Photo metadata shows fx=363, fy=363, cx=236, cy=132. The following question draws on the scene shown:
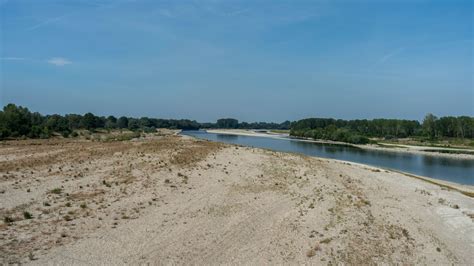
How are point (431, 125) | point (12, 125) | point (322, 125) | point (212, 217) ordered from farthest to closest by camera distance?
point (322, 125)
point (431, 125)
point (12, 125)
point (212, 217)

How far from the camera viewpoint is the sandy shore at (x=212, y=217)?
12031 mm

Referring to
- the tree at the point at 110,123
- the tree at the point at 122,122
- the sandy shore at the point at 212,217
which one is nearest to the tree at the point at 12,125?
the sandy shore at the point at 212,217

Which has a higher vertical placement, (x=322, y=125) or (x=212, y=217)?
(x=322, y=125)

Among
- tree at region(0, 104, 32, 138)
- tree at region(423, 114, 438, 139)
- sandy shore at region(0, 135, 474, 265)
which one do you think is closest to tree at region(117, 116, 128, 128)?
tree at region(0, 104, 32, 138)

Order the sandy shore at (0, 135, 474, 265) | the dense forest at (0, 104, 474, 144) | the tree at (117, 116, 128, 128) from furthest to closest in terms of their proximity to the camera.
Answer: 1. the tree at (117, 116, 128, 128)
2. the dense forest at (0, 104, 474, 144)
3. the sandy shore at (0, 135, 474, 265)

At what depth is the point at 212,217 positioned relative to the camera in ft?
53.1

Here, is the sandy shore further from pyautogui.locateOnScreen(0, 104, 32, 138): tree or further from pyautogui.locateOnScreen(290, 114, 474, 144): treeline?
pyautogui.locateOnScreen(290, 114, 474, 144): treeline

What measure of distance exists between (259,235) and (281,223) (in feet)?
6.38

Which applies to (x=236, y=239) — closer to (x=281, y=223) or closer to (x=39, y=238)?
(x=281, y=223)

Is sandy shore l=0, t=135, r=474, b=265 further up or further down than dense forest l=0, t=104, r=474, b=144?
further down

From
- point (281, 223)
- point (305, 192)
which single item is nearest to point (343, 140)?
point (305, 192)

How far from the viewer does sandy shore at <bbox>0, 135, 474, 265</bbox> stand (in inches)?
474

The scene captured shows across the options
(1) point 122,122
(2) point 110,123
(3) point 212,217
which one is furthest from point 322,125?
(3) point 212,217

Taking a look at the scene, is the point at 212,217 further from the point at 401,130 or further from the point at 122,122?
the point at 122,122
